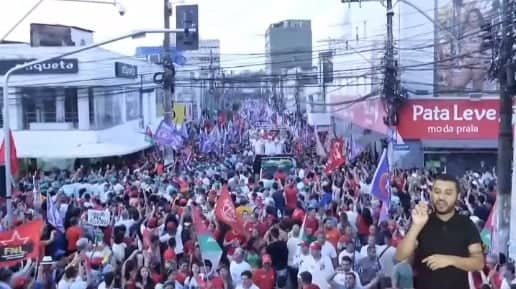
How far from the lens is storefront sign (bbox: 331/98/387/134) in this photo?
27922mm

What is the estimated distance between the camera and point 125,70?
36.9 m

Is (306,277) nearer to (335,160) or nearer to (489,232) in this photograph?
(489,232)

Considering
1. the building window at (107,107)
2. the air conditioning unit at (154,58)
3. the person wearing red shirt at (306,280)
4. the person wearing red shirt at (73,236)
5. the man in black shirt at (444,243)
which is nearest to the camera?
the man in black shirt at (444,243)

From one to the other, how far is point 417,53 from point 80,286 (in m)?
25.2

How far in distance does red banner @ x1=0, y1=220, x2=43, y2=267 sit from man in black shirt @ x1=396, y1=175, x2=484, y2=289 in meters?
7.30

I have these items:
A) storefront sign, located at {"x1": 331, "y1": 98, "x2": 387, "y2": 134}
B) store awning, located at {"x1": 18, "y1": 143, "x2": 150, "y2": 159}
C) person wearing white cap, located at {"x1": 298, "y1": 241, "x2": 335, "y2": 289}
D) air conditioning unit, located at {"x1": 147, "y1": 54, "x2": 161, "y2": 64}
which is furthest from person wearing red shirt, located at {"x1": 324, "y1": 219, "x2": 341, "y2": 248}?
air conditioning unit, located at {"x1": 147, "y1": 54, "x2": 161, "y2": 64}

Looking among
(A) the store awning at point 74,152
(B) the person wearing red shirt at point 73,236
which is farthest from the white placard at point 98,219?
(A) the store awning at point 74,152

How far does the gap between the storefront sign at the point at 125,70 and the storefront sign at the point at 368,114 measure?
9795 millimetres

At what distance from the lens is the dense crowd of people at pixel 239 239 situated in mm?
9648

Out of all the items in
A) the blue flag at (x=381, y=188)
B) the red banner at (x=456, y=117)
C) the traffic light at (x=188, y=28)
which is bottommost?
the blue flag at (x=381, y=188)

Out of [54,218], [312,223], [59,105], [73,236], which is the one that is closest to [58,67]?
[59,105]

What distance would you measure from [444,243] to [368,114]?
90.9 ft

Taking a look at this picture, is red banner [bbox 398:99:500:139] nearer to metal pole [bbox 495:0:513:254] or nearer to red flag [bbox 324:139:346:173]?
red flag [bbox 324:139:346:173]

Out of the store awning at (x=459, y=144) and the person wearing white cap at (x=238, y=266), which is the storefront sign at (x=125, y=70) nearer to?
Answer: the store awning at (x=459, y=144)
